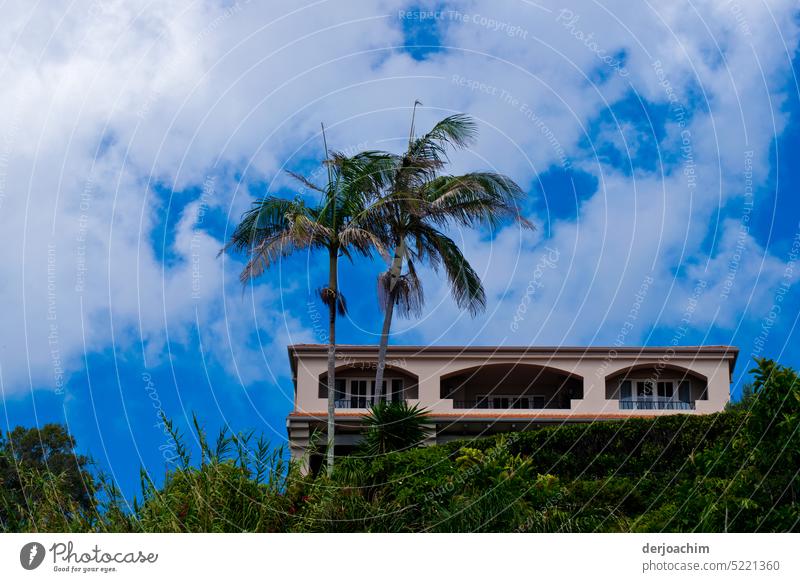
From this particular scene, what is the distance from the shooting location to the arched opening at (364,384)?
3491 centimetres

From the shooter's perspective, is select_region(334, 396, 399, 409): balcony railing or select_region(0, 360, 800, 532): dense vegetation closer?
select_region(0, 360, 800, 532): dense vegetation

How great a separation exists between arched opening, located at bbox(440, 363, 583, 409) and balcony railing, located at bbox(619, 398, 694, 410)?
5.49 feet

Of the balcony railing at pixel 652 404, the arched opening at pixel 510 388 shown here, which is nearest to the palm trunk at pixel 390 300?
the arched opening at pixel 510 388

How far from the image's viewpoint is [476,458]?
2180 cm

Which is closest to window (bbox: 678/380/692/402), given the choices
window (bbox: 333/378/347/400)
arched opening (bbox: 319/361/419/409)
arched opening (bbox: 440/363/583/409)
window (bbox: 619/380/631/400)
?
window (bbox: 619/380/631/400)

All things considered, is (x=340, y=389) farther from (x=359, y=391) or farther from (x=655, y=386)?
(x=655, y=386)

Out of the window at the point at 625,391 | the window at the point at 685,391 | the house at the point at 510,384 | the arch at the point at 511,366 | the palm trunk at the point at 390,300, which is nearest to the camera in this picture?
the palm trunk at the point at 390,300

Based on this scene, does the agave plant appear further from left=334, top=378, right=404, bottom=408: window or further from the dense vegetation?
left=334, top=378, right=404, bottom=408: window

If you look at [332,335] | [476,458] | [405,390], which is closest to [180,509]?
[476,458]

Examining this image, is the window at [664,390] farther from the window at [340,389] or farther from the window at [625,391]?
the window at [340,389]

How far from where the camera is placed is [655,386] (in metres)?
35.2

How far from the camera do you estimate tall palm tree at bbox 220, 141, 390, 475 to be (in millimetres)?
23828

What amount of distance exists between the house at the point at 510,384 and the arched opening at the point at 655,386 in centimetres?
3
